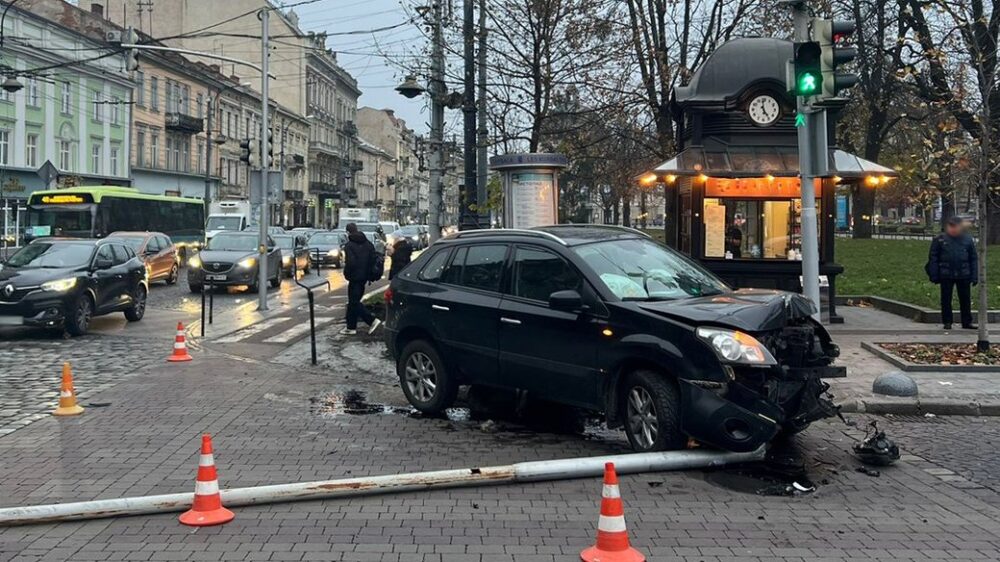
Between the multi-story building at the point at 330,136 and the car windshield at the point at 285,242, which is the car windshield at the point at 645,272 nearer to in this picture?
the car windshield at the point at 285,242

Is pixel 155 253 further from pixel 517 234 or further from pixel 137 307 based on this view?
pixel 517 234

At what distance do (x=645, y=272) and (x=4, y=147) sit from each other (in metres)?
42.0

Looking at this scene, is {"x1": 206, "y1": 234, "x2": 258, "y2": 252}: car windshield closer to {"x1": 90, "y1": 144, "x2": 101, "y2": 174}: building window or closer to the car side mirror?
the car side mirror

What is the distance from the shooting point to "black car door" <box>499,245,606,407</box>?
7.05 m

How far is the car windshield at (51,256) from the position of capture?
14859 mm

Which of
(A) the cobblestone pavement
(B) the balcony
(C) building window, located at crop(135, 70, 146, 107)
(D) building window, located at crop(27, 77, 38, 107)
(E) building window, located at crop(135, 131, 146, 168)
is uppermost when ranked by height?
(C) building window, located at crop(135, 70, 146, 107)

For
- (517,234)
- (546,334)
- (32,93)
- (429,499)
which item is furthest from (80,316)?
(32,93)

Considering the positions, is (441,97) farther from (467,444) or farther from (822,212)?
(467,444)

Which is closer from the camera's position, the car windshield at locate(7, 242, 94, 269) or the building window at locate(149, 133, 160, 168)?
the car windshield at locate(7, 242, 94, 269)

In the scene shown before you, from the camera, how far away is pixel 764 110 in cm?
1516

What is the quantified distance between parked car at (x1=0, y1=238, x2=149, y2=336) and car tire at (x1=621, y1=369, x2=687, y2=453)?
10831mm

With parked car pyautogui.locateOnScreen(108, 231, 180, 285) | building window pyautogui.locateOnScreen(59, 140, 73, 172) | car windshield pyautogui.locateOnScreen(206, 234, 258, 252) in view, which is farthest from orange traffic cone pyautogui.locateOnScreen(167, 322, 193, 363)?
building window pyautogui.locateOnScreen(59, 140, 73, 172)

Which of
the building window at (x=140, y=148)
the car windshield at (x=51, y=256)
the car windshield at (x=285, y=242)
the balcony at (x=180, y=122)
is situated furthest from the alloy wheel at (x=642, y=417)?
the balcony at (x=180, y=122)

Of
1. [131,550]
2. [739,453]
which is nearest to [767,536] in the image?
[739,453]
